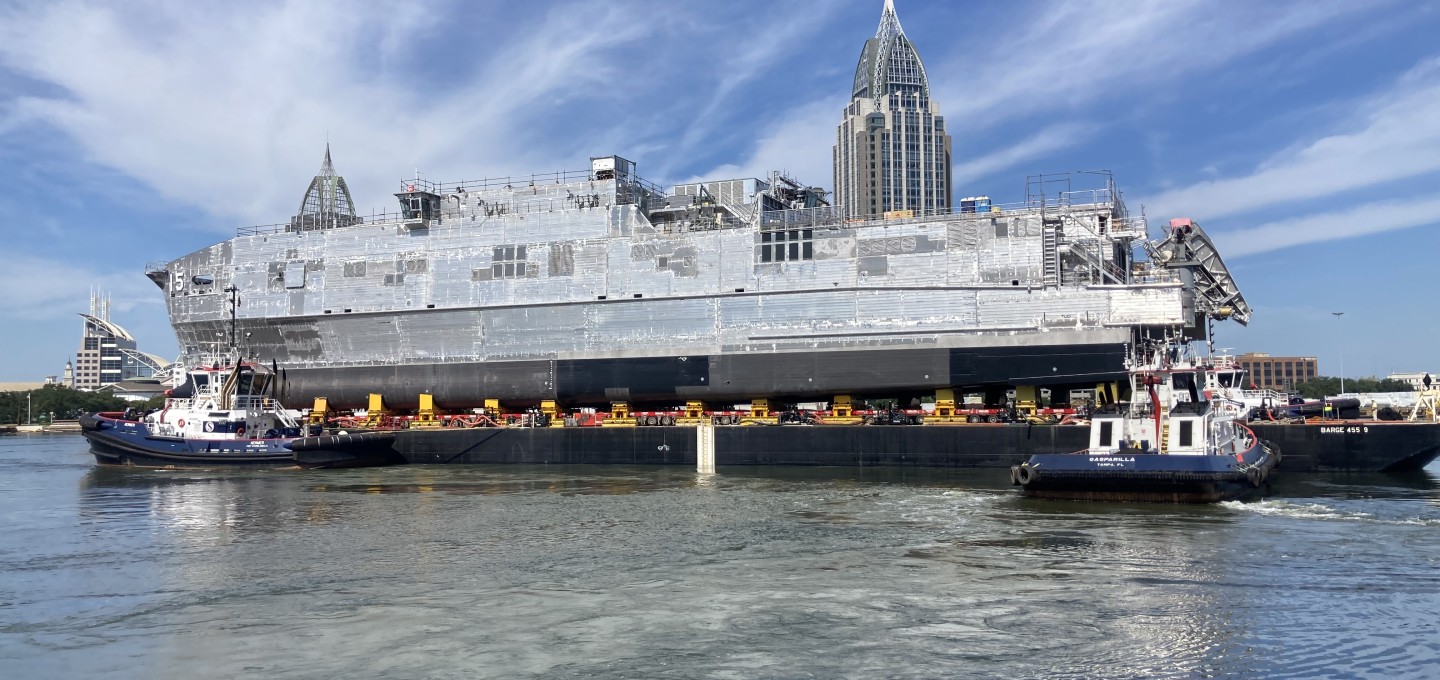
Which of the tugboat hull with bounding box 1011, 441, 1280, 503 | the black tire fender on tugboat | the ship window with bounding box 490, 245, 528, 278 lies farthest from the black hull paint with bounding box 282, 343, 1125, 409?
the black tire fender on tugboat

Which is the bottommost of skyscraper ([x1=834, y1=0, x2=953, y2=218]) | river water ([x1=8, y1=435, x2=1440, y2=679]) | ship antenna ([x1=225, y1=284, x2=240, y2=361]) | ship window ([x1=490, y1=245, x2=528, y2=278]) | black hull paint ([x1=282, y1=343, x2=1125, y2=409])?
river water ([x1=8, y1=435, x2=1440, y2=679])

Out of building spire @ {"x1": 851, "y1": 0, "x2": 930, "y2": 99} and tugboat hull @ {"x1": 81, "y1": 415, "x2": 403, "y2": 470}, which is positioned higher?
building spire @ {"x1": 851, "y1": 0, "x2": 930, "y2": 99}

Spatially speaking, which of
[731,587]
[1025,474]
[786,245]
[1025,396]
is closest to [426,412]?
[786,245]

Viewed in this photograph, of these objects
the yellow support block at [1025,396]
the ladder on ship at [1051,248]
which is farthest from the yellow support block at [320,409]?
the ladder on ship at [1051,248]

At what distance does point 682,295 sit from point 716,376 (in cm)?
365

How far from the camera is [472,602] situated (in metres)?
15.0

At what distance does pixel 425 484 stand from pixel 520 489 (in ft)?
13.6

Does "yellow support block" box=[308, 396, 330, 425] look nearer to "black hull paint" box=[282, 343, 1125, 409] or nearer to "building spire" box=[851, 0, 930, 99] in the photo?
"black hull paint" box=[282, 343, 1125, 409]

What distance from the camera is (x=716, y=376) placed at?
40469mm

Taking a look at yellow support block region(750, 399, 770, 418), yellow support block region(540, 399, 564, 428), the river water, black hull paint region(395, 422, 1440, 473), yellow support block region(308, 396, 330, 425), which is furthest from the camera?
yellow support block region(308, 396, 330, 425)

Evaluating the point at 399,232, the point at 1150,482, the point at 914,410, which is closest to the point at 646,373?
the point at 914,410

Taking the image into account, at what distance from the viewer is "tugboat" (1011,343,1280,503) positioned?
80.5 ft

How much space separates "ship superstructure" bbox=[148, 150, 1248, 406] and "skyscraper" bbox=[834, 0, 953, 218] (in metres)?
131

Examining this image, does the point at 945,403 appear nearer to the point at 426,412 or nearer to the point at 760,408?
the point at 760,408
